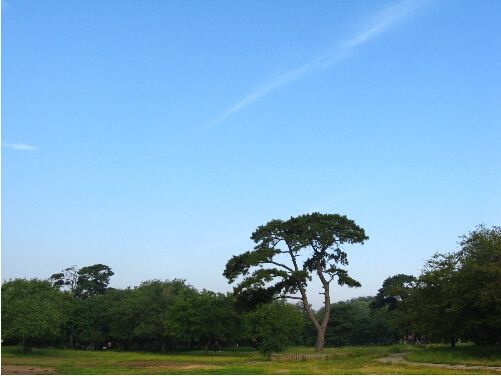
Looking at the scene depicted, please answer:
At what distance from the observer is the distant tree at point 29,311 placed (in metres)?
→ 57.6

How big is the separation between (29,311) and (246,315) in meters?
26.0

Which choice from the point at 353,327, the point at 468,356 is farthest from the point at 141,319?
the point at 468,356

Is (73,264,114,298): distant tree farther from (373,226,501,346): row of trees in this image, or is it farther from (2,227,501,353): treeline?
(373,226,501,346): row of trees

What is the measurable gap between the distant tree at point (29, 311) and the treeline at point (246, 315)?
0.11 m

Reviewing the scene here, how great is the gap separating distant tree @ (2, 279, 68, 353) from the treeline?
111 mm

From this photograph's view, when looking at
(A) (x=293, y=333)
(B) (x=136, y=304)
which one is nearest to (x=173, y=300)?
(B) (x=136, y=304)

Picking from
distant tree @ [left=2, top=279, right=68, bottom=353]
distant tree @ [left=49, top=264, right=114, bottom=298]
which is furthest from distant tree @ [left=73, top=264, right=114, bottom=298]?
distant tree @ [left=2, top=279, right=68, bottom=353]

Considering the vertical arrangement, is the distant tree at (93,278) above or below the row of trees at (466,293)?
above

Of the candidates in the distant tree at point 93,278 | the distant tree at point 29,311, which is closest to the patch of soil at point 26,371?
the distant tree at point 29,311

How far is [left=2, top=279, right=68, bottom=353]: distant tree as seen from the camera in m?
57.6

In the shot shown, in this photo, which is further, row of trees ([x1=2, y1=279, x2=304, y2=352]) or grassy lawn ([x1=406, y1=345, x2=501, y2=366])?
row of trees ([x1=2, y1=279, x2=304, y2=352])

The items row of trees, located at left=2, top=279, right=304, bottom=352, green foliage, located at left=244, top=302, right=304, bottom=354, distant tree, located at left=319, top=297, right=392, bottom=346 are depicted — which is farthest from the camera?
distant tree, located at left=319, top=297, right=392, bottom=346

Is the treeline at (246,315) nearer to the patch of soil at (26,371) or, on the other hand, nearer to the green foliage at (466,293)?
the green foliage at (466,293)

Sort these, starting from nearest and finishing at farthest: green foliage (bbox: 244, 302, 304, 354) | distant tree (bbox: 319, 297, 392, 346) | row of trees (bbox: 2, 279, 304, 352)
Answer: row of trees (bbox: 2, 279, 304, 352) → green foliage (bbox: 244, 302, 304, 354) → distant tree (bbox: 319, 297, 392, 346)
